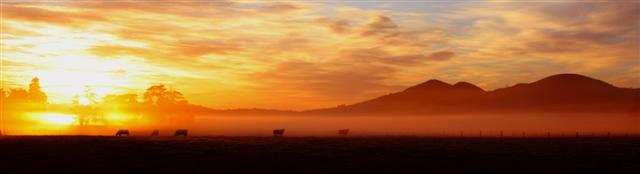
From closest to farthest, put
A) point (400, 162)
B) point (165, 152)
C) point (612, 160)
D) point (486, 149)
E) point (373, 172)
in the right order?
point (373, 172), point (400, 162), point (612, 160), point (165, 152), point (486, 149)

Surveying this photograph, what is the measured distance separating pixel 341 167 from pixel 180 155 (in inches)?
723

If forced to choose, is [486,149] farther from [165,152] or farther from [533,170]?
[165,152]

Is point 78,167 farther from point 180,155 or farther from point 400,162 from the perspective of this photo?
point 400,162

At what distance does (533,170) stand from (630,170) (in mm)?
7923

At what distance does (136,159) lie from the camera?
65.2m

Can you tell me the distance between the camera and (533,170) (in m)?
57.8

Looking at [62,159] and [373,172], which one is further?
[62,159]

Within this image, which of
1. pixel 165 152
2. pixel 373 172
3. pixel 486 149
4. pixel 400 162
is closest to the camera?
pixel 373 172

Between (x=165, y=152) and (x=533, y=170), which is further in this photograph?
(x=165, y=152)

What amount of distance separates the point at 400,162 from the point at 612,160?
20.6 meters

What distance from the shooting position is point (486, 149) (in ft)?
266

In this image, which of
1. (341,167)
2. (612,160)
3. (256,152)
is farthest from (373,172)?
(612,160)

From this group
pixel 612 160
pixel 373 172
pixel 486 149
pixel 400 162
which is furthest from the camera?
pixel 486 149

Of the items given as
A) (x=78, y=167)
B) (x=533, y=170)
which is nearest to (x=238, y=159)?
(x=78, y=167)
